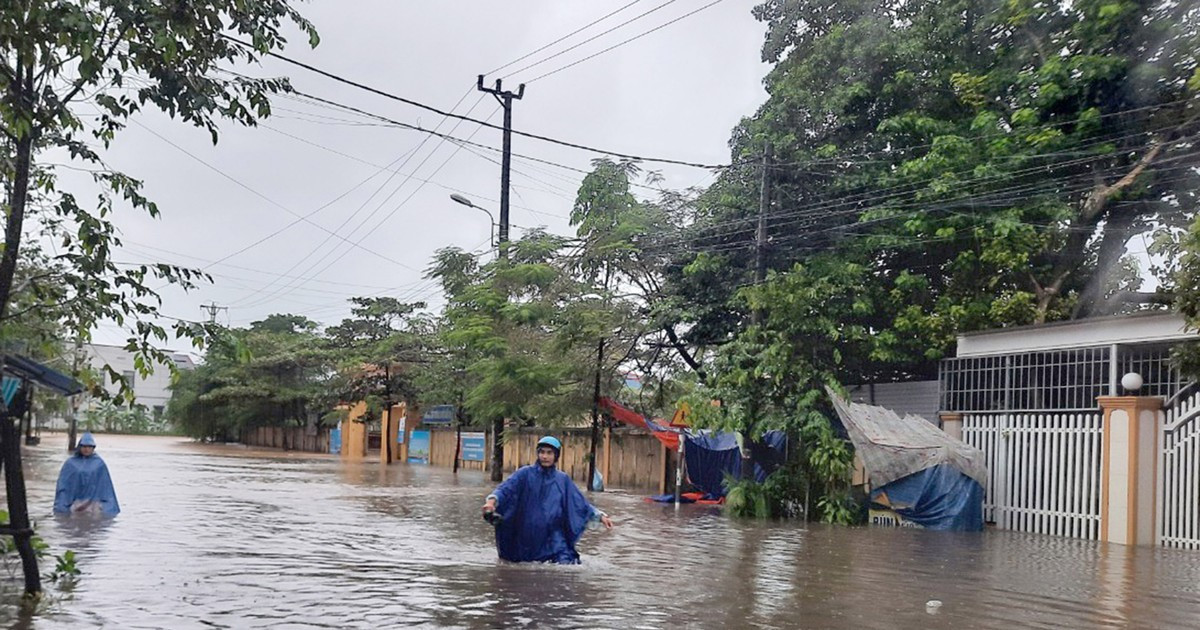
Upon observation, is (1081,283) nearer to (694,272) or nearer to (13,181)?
(694,272)

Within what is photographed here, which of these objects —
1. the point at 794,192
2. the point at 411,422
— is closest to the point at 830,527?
the point at 794,192

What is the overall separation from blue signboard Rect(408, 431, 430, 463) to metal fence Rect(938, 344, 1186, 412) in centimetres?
3428

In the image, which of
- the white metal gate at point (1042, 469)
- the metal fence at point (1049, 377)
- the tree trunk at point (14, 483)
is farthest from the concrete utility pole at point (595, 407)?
the tree trunk at point (14, 483)

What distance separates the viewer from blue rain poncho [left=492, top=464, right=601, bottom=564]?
40.6 ft

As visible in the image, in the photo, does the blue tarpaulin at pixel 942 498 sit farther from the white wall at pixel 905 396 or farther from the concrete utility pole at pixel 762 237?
the concrete utility pole at pixel 762 237

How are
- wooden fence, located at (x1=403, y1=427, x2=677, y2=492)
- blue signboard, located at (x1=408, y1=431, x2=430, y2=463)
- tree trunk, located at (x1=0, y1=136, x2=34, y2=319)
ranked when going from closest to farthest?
tree trunk, located at (x1=0, y1=136, x2=34, y2=319) → wooden fence, located at (x1=403, y1=427, x2=677, y2=492) → blue signboard, located at (x1=408, y1=431, x2=430, y2=463)

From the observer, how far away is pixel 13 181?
895 centimetres

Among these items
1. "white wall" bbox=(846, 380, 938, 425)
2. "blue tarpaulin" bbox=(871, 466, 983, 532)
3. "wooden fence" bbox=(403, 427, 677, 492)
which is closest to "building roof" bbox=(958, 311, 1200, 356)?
"blue tarpaulin" bbox=(871, 466, 983, 532)

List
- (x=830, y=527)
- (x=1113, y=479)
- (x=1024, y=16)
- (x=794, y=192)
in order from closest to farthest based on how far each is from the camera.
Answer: (x=1113, y=479), (x=830, y=527), (x=1024, y=16), (x=794, y=192)

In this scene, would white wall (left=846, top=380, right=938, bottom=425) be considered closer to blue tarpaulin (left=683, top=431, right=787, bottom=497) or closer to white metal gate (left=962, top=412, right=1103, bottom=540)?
blue tarpaulin (left=683, top=431, right=787, bottom=497)

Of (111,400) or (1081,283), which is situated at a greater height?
(1081,283)

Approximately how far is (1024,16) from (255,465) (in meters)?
29.2

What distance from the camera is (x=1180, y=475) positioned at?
17.5m

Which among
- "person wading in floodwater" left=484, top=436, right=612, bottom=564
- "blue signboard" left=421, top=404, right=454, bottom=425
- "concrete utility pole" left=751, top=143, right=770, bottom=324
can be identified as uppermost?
"concrete utility pole" left=751, top=143, right=770, bottom=324
